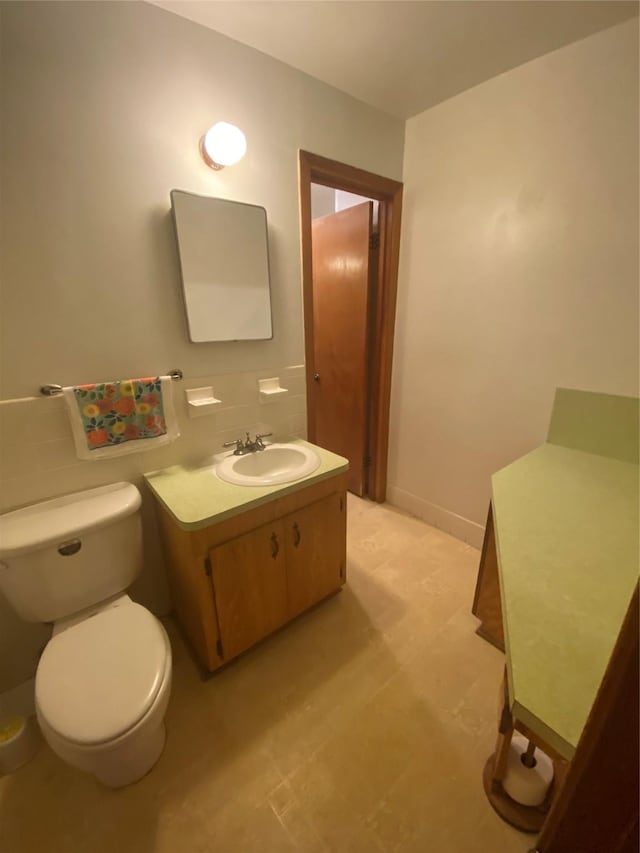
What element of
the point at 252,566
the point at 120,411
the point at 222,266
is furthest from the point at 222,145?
the point at 252,566

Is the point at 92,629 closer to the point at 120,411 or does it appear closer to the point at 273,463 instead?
the point at 120,411

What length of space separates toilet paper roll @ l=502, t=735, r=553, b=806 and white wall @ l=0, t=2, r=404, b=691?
1.43m

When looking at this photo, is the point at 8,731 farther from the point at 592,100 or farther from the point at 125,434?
the point at 592,100

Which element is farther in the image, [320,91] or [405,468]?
[405,468]

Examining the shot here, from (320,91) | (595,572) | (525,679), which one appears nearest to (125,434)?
(525,679)

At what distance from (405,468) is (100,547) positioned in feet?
5.87

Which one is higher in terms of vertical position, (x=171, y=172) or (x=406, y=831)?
(x=171, y=172)

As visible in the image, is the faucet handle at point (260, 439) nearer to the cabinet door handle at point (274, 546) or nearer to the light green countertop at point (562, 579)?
the cabinet door handle at point (274, 546)

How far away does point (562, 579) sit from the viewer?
0.82m

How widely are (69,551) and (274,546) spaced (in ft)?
2.19

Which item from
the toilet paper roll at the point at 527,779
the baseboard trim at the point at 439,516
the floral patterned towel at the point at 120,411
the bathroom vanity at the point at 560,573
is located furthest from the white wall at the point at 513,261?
the floral patterned towel at the point at 120,411

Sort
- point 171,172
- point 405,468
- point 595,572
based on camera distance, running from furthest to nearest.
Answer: point 405,468 < point 171,172 < point 595,572

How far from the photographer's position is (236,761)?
113 centimetres

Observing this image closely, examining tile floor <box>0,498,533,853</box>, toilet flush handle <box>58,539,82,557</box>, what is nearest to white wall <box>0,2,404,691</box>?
toilet flush handle <box>58,539,82,557</box>
